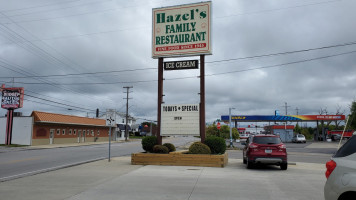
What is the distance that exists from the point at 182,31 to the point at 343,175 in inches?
569

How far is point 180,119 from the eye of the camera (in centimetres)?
1670

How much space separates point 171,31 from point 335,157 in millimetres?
14352

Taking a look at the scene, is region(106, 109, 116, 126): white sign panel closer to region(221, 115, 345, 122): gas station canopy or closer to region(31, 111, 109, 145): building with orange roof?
region(31, 111, 109, 145): building with orange roof

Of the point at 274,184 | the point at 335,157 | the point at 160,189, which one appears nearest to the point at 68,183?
the point at 160,189

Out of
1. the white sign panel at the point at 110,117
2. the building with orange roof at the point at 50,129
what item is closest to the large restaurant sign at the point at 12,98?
the building with orange roof at the point at 50,129

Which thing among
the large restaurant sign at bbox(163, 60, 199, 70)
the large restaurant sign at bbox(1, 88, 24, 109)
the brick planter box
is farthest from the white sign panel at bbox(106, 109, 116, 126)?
the large restaurant sign at bbox(1, 88, 24, 109)

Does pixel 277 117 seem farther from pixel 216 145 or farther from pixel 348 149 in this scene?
pixel 348 149

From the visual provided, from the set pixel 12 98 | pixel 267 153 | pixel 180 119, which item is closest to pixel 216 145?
pixel 180 119

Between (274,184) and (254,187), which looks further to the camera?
(274,184)

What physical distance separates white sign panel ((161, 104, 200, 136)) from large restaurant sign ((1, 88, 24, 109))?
27.5m

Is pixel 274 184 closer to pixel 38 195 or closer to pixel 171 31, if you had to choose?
pixel 38 195

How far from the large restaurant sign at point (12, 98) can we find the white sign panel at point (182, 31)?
87.7 ft

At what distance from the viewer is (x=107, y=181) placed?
9.75 m

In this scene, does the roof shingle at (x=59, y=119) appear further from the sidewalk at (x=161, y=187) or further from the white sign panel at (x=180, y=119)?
the sidewalk at (x=161, y=187)
